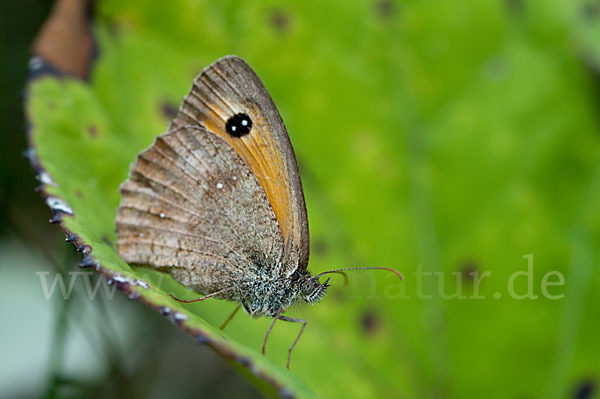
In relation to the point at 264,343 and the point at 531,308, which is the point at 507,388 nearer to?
the point at 531,308

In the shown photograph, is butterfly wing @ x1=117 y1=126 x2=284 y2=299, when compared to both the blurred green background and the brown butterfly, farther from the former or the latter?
the blurred green background

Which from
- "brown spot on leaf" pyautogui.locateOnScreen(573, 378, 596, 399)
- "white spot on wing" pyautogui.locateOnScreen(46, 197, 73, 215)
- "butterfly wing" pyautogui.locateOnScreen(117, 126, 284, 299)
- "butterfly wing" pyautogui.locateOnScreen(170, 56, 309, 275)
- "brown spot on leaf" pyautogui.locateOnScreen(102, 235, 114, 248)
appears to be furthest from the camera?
"brown spot on leaf" pyautogui.locateOnScreen(573, 378, 596, 399)

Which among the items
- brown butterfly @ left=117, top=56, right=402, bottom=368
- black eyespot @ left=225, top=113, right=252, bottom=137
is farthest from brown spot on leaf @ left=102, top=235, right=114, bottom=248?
black eyespot @ left=225, top=113, right=252, bottom=137

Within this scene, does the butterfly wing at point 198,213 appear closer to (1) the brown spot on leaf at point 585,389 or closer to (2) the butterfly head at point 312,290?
(2) the butterfly head at point 312,290

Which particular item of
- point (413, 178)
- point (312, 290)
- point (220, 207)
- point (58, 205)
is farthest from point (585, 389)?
point (58, 205)

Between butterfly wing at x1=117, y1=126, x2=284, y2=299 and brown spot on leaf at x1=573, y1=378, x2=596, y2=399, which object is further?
brown spot on leaf at x1=573, y1=378, x2=596, y2=399

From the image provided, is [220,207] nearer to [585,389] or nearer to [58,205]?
[58,205]

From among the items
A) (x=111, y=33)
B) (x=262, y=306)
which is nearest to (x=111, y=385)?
(x=262, y=306)
